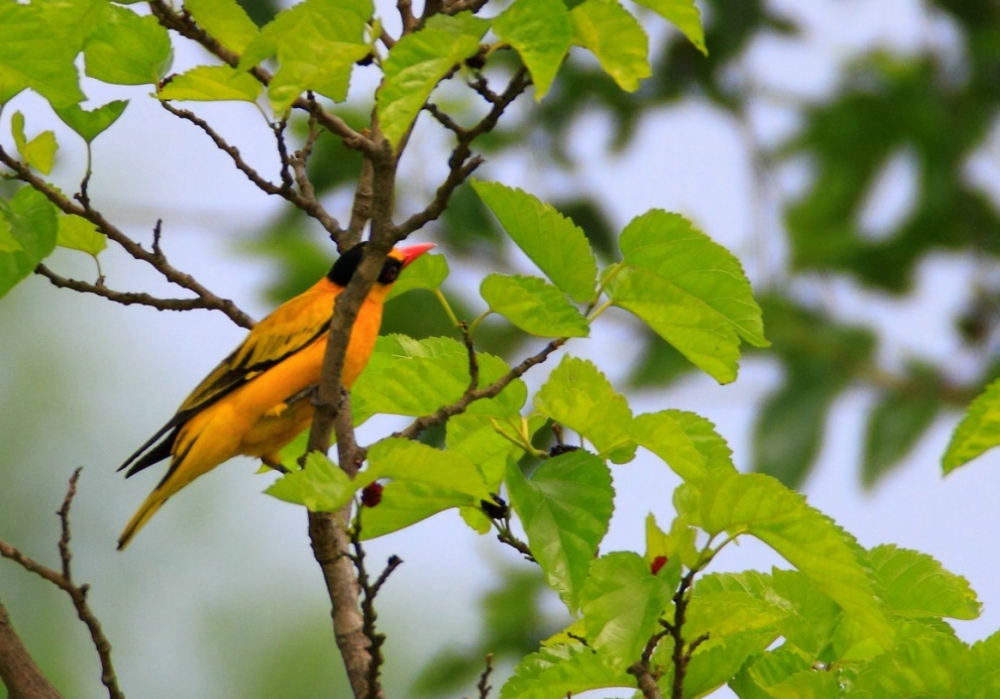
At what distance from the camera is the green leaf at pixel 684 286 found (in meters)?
2.47

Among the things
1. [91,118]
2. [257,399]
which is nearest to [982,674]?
[91,118]

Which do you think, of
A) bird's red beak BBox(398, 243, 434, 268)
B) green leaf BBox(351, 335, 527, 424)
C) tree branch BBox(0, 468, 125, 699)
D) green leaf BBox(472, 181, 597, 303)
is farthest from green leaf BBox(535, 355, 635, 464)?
bird's red beak BBox(398, 243, 434, 268)

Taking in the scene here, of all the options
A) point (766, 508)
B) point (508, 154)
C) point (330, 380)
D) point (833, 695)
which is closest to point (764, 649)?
point (833, 695)

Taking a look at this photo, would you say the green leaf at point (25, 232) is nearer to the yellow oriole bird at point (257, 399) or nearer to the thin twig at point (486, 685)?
the thin twig at point (486, 685)

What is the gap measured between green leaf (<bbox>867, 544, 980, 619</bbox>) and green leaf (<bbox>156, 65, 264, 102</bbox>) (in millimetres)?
1512

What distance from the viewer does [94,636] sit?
2744mm

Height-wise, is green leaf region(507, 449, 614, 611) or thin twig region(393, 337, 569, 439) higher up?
thin twig region(393, 337, 569, 439)

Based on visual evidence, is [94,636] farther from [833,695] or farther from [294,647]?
[294,647]

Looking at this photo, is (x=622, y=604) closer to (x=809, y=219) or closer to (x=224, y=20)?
(x=224, y=20)

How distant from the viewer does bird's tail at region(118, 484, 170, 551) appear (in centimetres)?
473

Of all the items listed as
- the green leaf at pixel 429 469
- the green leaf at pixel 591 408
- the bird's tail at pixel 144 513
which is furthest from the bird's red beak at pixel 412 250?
the green leaf at pixel 429 469

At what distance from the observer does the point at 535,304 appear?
8.12ft

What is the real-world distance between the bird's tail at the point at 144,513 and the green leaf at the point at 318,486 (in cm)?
273

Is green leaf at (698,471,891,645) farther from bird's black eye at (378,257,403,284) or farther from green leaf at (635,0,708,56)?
bird's black eye at (378,257,403,284)
